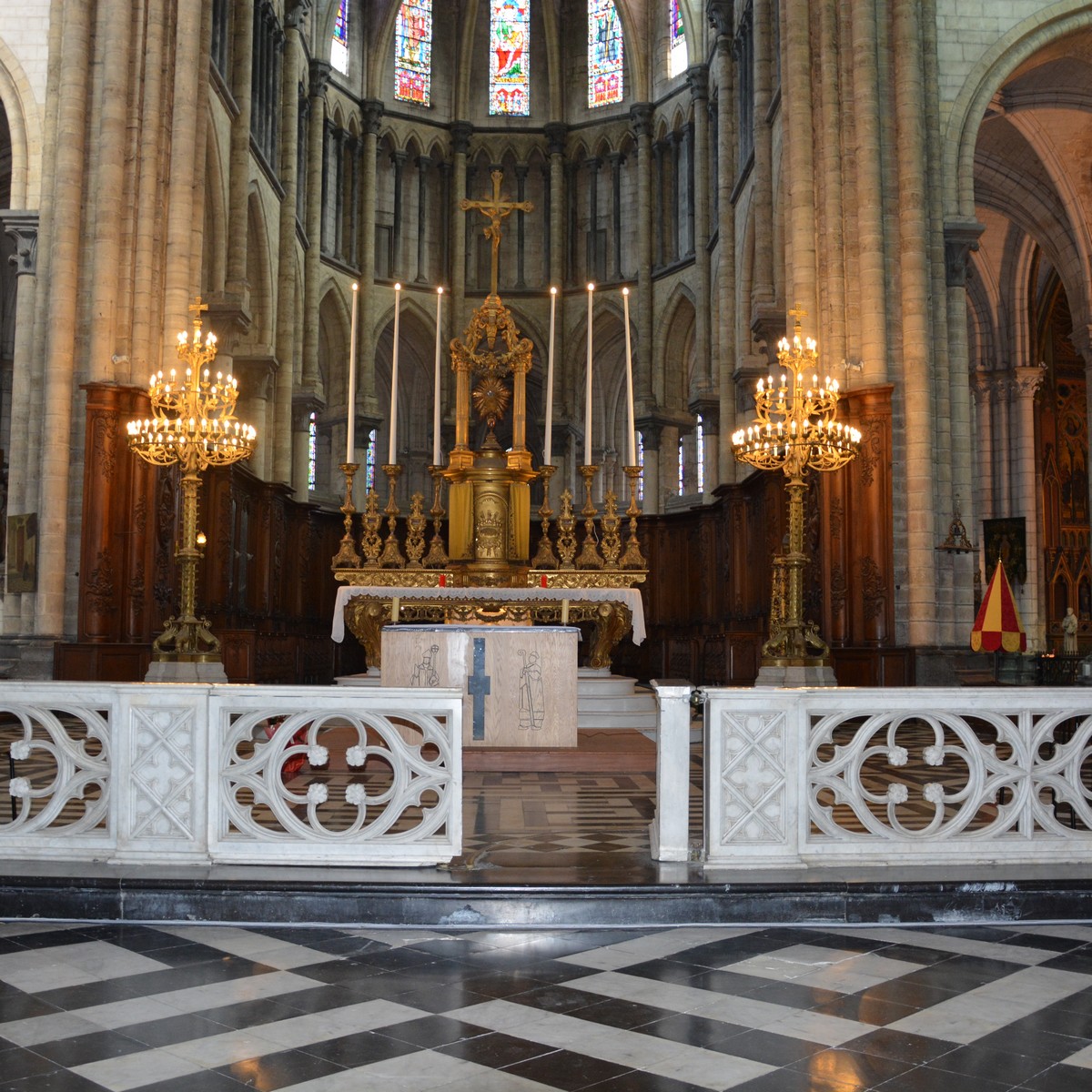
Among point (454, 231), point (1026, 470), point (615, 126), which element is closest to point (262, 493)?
point (454, 231)

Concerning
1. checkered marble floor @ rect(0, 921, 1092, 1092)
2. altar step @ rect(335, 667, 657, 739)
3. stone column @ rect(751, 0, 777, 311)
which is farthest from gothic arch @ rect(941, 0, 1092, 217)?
checkered marble floor @ rect(0, 921, 1092, 1092)

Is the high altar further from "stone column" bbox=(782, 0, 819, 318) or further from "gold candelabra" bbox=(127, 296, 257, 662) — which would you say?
"stone column" bbox=(782, 0, 819, 318)

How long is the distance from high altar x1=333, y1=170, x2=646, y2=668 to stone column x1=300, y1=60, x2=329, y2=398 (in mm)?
10052

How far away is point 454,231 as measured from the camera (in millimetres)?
27297

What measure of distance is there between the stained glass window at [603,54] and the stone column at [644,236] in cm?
150

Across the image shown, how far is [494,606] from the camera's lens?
1227cm

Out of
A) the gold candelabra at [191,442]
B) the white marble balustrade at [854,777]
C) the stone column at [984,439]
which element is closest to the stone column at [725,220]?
the stone column at [984,439]

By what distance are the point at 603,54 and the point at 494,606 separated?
19707 mm

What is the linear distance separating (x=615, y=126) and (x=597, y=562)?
17.1 metres

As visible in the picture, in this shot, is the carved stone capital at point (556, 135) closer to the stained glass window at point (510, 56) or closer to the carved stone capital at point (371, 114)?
the stained glass window at point (510, 56)

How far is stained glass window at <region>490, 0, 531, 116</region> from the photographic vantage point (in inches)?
1119

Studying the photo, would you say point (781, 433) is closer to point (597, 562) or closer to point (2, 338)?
point (597, 562)

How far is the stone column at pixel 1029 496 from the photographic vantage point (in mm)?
24172

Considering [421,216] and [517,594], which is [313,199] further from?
[517,594]
